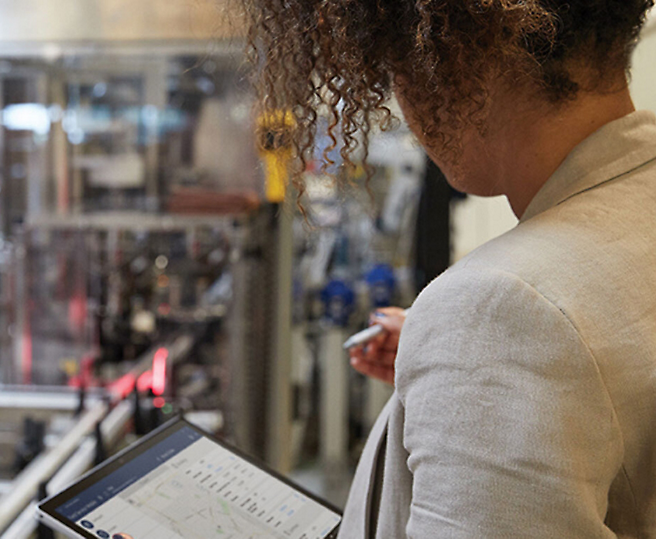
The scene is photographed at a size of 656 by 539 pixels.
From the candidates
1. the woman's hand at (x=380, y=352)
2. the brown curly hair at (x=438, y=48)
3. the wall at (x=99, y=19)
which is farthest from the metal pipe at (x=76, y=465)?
the wall at (x=99, y=19)

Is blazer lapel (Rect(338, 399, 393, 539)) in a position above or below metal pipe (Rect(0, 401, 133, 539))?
above

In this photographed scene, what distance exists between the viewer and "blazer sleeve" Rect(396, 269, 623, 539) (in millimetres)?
526

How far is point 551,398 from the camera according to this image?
1.74ft

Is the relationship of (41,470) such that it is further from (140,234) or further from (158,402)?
(140,234)

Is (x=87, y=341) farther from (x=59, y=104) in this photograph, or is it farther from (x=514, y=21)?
(x=514, y=21)

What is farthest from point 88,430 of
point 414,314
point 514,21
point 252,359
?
point 514,21

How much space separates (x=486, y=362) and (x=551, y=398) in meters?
0.05

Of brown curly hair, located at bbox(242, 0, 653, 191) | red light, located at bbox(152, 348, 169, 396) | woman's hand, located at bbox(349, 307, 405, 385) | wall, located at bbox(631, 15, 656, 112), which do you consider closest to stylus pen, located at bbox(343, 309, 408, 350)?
woman's hand, located at bbox(349, 307, 405, 385)

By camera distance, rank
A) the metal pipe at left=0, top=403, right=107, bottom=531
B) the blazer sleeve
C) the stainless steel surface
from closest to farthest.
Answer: the blazer sleeve → the metal pipe at left=0, top=403, right=107, bottom=531 → the stainless steel surface

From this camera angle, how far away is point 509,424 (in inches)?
21.0

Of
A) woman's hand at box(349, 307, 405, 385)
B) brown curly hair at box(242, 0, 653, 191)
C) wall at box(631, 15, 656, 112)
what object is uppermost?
wall at box(631, 15, 656, 112)

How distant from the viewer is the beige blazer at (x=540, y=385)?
0.53m

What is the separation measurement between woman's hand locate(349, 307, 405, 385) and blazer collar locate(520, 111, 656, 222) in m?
0.41

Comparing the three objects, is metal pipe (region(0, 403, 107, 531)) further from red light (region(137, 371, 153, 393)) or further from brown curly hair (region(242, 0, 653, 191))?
brown curly hair (region(242, 0, 653, 191))
